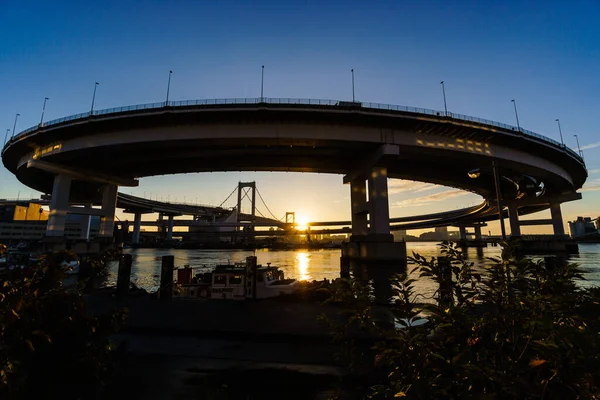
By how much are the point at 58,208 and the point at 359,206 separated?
4659 centimetres

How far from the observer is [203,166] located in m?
46.7

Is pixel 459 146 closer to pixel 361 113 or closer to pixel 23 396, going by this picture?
pixel 361 113

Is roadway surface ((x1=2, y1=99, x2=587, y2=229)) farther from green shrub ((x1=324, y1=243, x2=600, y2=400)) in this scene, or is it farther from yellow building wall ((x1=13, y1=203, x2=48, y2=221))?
yellow building wall ((x1=13, y1=203, x2=48, y2=221))

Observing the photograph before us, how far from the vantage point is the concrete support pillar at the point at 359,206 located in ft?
141

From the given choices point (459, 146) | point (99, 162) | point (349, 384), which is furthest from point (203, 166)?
point (349, 384)

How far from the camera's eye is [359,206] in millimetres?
43875

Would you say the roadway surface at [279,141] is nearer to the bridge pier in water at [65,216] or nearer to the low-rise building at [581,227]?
the bridge pier in water at [65,216]

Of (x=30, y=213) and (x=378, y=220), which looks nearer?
(x=378, y=220)

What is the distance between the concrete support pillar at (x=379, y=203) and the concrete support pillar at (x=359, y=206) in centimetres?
610

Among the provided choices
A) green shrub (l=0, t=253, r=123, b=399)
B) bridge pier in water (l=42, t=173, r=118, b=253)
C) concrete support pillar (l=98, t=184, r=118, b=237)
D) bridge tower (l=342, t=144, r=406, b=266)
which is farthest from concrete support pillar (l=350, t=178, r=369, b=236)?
concrete support pillar (l=98, t=184, r=118, b=237)

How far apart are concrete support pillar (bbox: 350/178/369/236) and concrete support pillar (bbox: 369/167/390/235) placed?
610 cm

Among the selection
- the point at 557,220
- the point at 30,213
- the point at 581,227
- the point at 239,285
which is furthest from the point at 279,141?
the point at 581,227

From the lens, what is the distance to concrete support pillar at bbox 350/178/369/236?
43047 mm

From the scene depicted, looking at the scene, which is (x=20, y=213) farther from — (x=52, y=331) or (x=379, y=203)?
(x=52, y=331)
